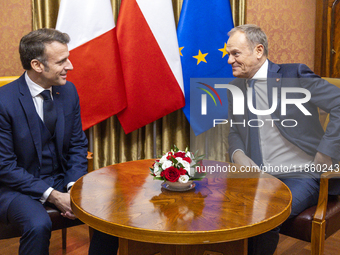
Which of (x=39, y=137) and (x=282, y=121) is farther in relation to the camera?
(x=282, y=121)

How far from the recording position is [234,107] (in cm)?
238

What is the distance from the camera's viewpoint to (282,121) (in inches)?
82.8

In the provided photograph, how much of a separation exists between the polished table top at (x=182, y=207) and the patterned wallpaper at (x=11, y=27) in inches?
66.9

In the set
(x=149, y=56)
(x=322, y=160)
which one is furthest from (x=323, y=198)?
(x=149, y=56)

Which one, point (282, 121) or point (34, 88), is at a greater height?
point (34, 88)

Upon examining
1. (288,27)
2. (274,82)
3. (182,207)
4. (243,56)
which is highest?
(288,27)

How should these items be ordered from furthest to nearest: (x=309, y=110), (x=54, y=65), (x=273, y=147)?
(x=273, y=147) < (x=309, y=110) < (x=54, y=65)

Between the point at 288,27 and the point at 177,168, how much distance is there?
2.68 m

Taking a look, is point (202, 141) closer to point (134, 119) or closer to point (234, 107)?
point (134, 119)

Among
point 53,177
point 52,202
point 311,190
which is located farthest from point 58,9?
point 311,190

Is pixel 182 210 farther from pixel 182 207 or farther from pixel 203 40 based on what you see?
pixel 203 40

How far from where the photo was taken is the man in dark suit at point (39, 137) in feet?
5.69

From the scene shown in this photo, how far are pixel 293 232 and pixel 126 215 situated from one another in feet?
3.25

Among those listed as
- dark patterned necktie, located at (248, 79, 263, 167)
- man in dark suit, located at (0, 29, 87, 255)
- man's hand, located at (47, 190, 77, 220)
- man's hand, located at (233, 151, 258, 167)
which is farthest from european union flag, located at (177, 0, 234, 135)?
man's hand, located at (47, 190, 77, 220)
